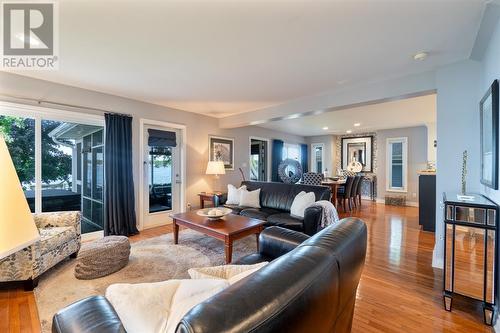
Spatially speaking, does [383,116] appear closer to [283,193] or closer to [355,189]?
[355,189]

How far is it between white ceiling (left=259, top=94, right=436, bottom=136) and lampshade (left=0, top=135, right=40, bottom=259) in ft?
16.6

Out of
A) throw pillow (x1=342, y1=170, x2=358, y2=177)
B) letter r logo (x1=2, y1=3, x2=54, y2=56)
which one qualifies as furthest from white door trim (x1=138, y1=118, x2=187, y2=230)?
throw pillow (x1=342, y1=170, x2=358, y2=177)

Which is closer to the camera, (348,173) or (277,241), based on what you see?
(277,241)

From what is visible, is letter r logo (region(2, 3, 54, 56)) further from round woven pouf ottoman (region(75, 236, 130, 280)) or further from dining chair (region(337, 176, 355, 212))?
dining chair (region(337, 176, 355, 212))

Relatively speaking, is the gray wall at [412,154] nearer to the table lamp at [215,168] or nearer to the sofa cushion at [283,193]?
the sofa cushion at [283,193]

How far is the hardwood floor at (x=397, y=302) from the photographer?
183 centimetres

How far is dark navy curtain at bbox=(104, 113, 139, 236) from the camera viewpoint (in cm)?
393

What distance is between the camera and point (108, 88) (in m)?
3.71

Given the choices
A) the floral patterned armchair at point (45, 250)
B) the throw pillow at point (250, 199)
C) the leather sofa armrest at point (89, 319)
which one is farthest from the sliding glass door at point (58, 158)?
the leather sofa armrest at point (89, 319)

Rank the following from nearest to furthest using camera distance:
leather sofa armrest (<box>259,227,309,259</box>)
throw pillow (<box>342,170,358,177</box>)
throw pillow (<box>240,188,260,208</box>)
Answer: leather sofa armrest (<box>259,227,309,259</box>) < throw pillow (<box>240,188,260,208</box>) < throw pillow (<box>342,170,358,177</box>)

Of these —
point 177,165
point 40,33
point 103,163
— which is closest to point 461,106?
point 40,33

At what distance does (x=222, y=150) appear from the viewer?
6000 mm

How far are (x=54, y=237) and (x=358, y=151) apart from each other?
8322 mm

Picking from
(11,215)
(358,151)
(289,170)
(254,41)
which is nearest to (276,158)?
(289,170)
